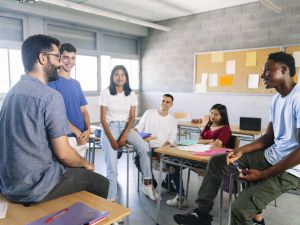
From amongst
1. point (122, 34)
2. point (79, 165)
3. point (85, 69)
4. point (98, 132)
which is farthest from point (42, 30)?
point (79, 165)

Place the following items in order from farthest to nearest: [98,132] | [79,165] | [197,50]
Result: [197,50], [98,132], [79,165]

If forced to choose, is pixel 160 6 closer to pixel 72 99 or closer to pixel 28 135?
pixel 72 99

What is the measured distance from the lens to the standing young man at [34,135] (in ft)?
3.99

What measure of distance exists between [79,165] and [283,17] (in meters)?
4.92

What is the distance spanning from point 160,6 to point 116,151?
4.00 m

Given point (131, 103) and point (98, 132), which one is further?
point (98, 132)

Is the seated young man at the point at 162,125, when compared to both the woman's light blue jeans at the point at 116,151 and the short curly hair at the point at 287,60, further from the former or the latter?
the short curly hair at the point at 287,60

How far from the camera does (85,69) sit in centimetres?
622

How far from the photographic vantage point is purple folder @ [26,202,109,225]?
1054mm

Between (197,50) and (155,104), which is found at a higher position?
(197,50)

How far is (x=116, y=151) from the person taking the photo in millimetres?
2672

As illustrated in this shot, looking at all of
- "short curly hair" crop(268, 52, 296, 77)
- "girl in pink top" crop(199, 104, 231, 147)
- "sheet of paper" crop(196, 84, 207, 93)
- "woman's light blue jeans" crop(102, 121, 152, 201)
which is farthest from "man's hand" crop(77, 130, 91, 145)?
"sheet of paper" crop(196, 84, 207, 93)

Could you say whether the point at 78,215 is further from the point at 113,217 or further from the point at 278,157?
the point at 278,157

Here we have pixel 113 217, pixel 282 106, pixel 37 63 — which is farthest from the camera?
pixel 282 106
